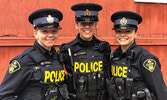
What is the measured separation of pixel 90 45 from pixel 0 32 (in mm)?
2211

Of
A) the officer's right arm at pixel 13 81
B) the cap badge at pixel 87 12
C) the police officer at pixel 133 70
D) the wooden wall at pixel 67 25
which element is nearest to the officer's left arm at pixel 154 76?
the police officer at pixel 133 70

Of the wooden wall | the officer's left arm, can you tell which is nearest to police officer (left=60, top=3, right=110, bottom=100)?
the officer's left arm

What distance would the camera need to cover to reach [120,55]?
2.36m

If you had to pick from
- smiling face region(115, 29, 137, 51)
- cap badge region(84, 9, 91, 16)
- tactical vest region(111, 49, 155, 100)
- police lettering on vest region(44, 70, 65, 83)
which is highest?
cap badge region(84, 9, 91, 16)

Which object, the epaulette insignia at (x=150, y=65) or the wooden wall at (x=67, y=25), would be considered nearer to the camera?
the epaulette insignia at (x=150, y=65)

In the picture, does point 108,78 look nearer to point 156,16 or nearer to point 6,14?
point 6,14

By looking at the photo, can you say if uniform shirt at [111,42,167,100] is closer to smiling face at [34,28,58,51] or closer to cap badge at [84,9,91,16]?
cap badge at [84,9,91,16]

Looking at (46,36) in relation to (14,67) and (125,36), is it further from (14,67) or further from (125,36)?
(125,36)

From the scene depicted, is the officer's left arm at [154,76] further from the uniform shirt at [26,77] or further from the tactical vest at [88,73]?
the uniform shirt at [26,77]

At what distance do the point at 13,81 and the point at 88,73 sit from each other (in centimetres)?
115

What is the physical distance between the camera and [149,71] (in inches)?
79.4

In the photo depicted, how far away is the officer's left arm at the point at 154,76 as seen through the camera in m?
2.02

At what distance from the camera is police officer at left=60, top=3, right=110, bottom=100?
2.33m

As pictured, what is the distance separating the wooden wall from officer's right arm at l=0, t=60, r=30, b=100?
5.84 ft
